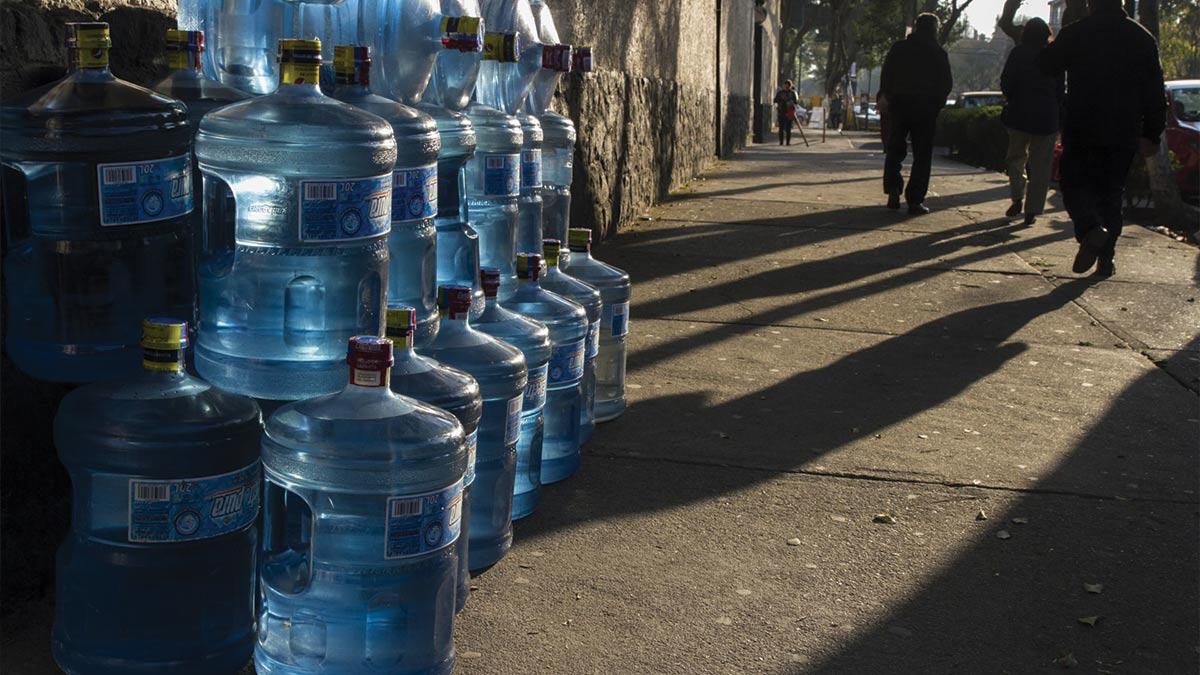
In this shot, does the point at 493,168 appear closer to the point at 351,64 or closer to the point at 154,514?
the point at 351,64

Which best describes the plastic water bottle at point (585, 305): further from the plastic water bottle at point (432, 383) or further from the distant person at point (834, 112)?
the distant person at point (834, 112)

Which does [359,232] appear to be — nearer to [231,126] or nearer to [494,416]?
[231,126]

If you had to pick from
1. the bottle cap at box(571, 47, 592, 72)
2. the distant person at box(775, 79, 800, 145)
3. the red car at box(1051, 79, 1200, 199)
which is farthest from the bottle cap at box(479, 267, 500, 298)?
the distant person at box(775, 79, 800, 145)

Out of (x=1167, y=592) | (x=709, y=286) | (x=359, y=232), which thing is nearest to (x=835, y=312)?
(x=709, y=286)

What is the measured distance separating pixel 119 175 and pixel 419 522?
1.02m

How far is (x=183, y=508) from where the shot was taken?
9.34ft

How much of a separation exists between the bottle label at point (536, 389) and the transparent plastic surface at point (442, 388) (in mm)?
718

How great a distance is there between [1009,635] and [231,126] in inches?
93.0

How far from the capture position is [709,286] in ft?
28.8

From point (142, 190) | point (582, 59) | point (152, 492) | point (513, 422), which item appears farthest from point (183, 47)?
point (582, 59)

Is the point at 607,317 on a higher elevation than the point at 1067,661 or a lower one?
higher

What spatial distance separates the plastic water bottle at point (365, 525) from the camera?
2.89m

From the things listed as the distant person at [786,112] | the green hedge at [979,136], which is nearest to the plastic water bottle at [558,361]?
the green hedge at [979,136]

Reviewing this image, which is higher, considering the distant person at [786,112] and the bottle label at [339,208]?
the distant person at [786,112]
